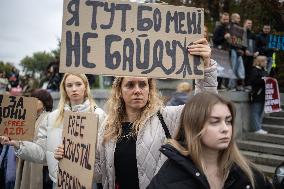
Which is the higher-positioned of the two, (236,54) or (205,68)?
(236,54)

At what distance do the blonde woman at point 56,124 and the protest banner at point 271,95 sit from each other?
567 centimetres

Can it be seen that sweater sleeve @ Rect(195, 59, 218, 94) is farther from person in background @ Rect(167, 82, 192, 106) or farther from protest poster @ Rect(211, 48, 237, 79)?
protest poster @ Rect(211, 48, 237, 79)

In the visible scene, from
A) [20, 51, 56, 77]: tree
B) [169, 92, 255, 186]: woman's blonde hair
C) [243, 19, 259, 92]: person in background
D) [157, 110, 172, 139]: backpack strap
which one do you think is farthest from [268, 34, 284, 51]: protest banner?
[20, 51, 56, 77]: tree

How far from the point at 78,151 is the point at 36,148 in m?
1.22

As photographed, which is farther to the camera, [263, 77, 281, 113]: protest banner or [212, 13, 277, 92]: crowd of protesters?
[212, 13, 277, 92]: crowd of protesters

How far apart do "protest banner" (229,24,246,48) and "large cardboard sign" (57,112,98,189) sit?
706 centimetres

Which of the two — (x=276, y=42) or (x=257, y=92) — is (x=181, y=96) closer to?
(x=257, y=92)

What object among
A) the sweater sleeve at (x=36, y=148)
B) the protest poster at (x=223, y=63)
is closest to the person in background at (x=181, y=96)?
the protest poster at (x=223, y=63)

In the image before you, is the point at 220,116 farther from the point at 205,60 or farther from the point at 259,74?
the point at 259,74

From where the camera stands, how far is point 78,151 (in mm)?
2852

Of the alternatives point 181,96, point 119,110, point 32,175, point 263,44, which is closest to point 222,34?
point 263,44

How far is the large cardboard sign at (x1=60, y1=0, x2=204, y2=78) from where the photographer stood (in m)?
2.75

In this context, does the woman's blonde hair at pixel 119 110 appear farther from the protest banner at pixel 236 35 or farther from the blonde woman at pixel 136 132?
the protest banner at pixel 236 35

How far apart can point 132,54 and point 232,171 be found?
1.04 m
